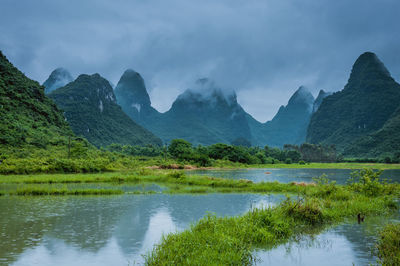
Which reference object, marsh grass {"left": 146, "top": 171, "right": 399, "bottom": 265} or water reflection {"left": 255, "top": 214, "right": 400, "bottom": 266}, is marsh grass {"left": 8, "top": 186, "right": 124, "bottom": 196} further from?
water reflection {"left": 255, "top": 214, "right": 400, "bottom": 266}

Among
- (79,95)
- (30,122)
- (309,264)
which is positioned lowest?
(309,264)

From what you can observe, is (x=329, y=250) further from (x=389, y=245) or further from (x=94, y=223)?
(x=94, y=223)

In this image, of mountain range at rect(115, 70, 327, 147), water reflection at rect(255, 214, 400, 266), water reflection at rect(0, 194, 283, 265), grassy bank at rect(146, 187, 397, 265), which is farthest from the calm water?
mountain range at rect(115, 70, 327, 147)

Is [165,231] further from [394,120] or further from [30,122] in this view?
[394,120]

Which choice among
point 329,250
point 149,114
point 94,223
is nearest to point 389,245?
point 329,250

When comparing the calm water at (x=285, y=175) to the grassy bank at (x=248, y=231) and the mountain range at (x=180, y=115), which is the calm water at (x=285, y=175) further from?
the mountain range at (x=180, y=115)

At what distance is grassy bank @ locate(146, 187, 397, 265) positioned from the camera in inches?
228

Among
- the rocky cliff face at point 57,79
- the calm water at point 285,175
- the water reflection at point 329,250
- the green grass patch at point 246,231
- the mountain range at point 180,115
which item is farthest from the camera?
the mountain range at point 180,115

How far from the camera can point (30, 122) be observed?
1922 inches

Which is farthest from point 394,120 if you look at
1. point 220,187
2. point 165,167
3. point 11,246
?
point 11,246

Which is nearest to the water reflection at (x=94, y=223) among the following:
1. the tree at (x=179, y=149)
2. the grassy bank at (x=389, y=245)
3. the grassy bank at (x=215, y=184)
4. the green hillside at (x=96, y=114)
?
the grassy bank at (x=215, y=184)

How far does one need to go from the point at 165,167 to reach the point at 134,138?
67.1 m

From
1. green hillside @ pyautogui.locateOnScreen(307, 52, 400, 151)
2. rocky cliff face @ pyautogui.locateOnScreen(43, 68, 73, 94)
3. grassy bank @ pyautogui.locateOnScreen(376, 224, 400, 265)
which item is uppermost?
rocky cliff face @ pyautogui.locateOnScreen(43, 68, 73, 94)

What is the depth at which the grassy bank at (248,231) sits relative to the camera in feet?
19.0
